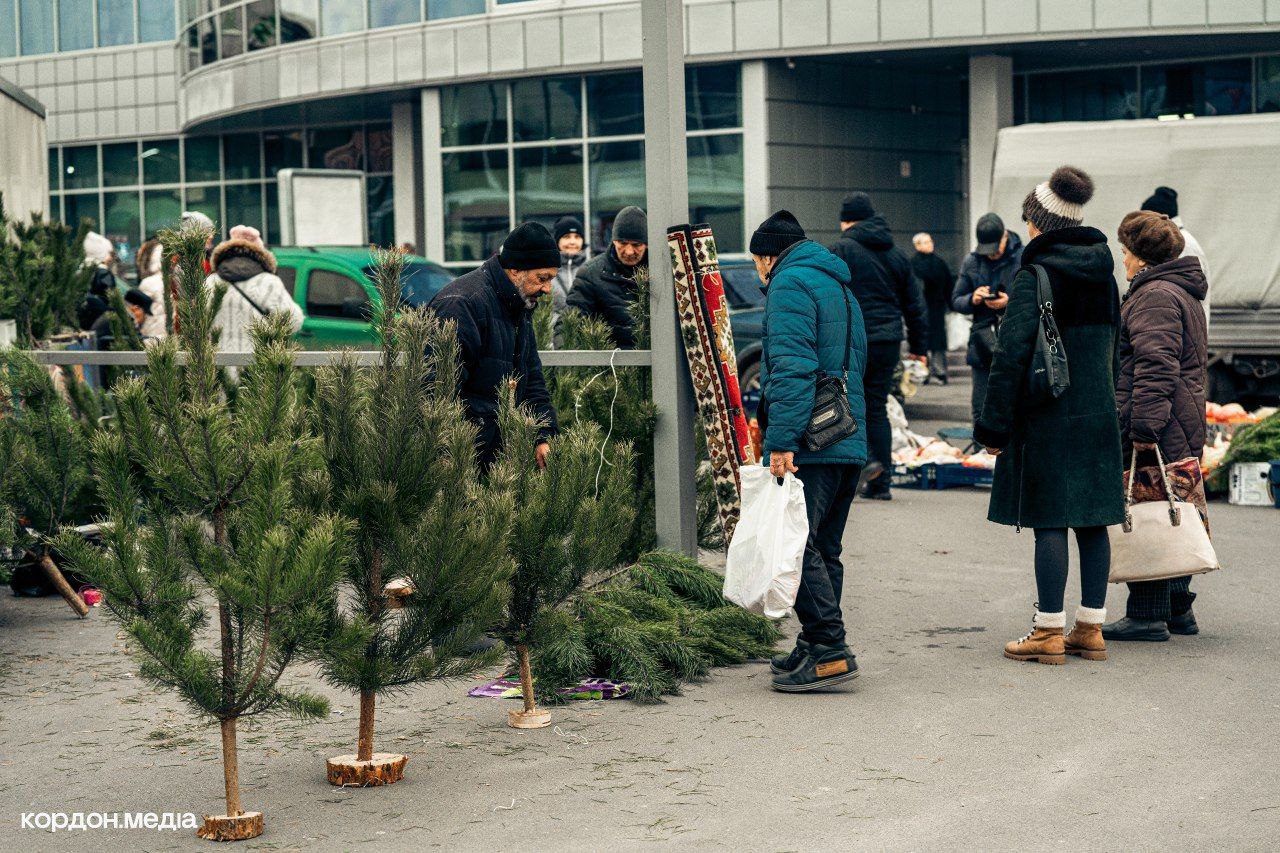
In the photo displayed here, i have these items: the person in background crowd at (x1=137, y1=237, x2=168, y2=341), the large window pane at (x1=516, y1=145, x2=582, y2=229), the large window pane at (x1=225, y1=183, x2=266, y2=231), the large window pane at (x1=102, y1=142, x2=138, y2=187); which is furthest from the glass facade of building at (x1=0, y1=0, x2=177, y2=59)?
the person in background crowd at (x1=137, y1=237, x2=168, y2=341)

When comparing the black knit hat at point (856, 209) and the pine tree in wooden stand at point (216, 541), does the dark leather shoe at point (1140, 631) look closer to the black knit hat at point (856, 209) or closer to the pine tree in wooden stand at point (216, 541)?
the pine tree in wooden stand at point (216, 541)

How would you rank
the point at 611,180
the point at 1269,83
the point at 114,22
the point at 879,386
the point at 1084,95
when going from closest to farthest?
the point at 879,386 → the point at 1269,83 → the point at 1084,95 → the point at 611,180 → the point at 114,22

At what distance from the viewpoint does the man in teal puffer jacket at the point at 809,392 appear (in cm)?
594

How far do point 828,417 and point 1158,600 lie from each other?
6.30ft

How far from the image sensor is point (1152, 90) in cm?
2484

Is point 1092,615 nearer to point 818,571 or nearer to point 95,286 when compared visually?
point 818,571

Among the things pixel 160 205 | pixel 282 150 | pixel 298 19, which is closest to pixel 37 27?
pixel 160 205

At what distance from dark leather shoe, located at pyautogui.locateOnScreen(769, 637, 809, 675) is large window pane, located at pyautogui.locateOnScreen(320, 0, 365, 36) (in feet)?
76.8

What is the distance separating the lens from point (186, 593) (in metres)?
4.19

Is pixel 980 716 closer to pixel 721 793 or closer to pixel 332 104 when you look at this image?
pixel 721 793

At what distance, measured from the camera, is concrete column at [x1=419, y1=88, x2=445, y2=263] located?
27.5 metres

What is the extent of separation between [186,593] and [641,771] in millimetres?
1582

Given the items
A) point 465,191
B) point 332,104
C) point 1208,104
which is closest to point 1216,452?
point 1208,104

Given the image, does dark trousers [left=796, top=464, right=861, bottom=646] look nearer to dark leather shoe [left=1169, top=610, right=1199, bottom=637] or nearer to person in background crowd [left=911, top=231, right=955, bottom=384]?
dark leather shoe [left=1169, top=610, right=1199, bottom=637]
